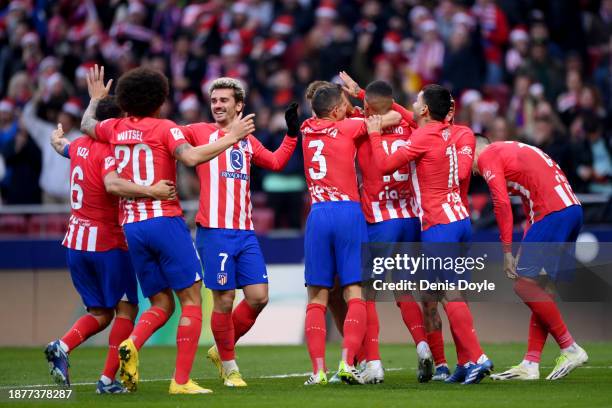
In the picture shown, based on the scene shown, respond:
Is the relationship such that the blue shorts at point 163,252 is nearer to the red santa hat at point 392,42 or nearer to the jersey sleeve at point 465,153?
the jersey sleeve at point 465,153

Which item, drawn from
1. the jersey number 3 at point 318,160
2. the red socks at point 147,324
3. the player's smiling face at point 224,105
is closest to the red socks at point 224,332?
the red socks at point 147,324

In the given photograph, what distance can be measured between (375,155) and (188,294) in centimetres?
189

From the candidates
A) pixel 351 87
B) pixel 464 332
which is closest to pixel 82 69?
pixel 351 87

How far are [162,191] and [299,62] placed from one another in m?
11.1

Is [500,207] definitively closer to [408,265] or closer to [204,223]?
[408,265]

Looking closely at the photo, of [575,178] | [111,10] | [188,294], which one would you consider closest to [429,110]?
[188,294]

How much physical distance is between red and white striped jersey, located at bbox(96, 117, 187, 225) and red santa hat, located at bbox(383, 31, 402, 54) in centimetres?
1037

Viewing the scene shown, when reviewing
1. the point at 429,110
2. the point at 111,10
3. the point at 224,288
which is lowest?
the point at 224,288

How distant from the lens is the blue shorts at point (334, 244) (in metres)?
10.2

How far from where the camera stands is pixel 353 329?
10.0 metres

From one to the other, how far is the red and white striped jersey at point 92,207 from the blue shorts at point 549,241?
3481mm

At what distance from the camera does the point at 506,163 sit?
430 inches

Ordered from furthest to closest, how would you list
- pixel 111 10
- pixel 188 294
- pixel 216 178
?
pixel 111 10 < pixel 216 178 < pixel 188 294

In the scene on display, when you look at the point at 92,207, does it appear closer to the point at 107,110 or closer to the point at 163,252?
the point at 107,110
